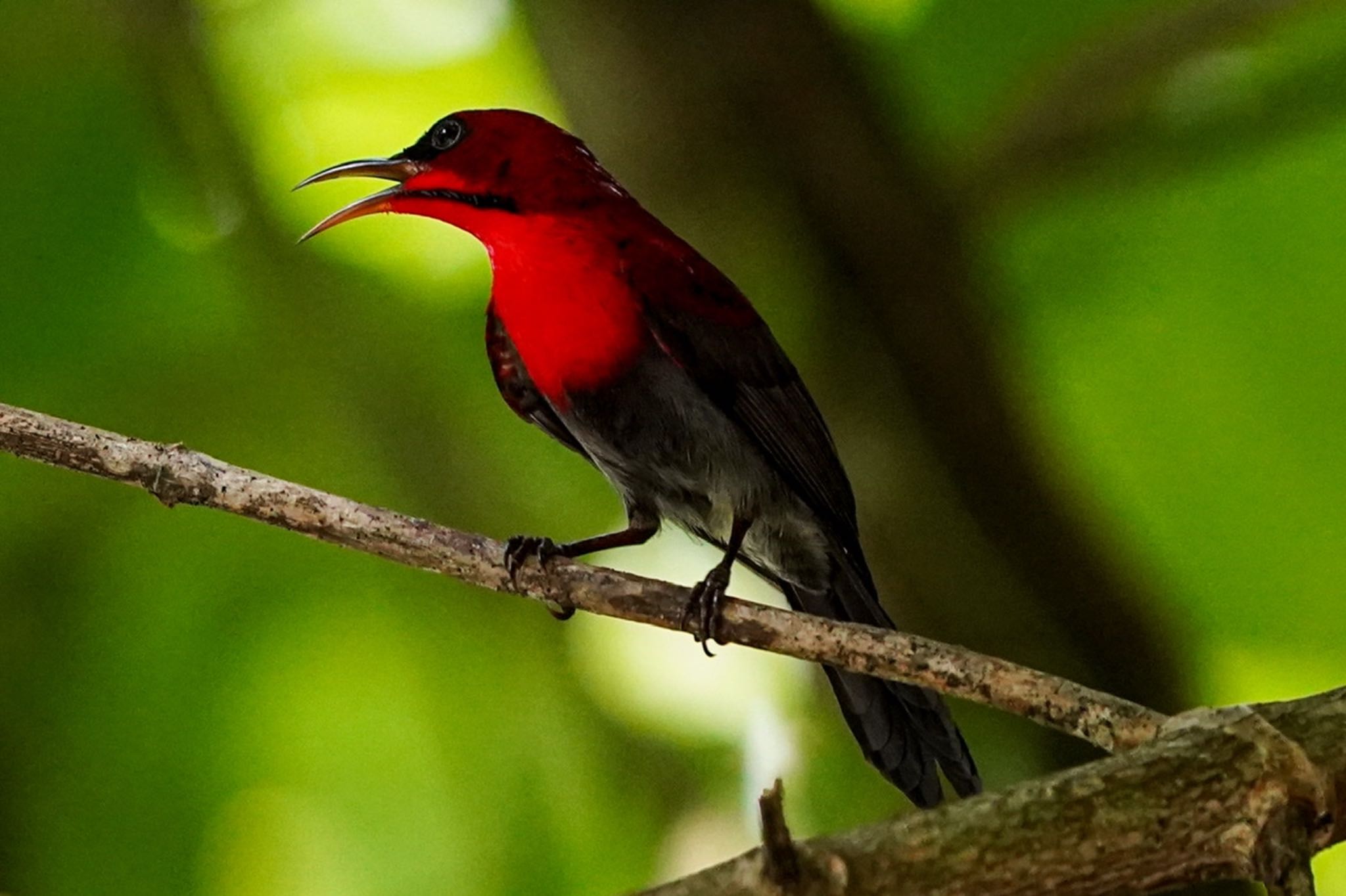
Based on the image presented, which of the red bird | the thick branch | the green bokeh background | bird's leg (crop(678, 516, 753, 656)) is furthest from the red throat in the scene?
the thick branch

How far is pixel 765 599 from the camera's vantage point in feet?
13.0

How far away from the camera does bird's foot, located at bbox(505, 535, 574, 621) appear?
8.46ft

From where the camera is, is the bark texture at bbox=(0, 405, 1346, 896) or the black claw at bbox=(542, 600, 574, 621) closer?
the bark texture at bbox=(0, 405, 1346, 896)

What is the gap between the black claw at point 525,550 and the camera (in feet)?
8.52

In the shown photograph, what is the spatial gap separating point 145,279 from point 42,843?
1340 millimetres

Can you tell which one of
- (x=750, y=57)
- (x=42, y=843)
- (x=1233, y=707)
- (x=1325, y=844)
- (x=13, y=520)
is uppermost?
(x=750, y=57)

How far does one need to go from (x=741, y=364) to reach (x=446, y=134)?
2.22 ft

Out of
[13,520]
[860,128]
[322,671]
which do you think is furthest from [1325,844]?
[13,520]

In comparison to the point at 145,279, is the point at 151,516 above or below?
below

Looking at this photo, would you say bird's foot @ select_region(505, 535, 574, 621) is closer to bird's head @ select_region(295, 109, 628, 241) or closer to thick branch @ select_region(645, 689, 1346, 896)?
bird's head @ select_region(295, 109, 628, 241)

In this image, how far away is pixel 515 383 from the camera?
3.23 m

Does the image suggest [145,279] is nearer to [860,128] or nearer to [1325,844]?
[860,128]

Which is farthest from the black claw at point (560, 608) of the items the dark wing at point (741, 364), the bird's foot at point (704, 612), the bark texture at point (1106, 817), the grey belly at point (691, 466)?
the bark texture at point (1106, 817)

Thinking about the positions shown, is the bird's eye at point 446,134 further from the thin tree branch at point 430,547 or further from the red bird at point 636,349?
the thin tree branch at point 430,547
